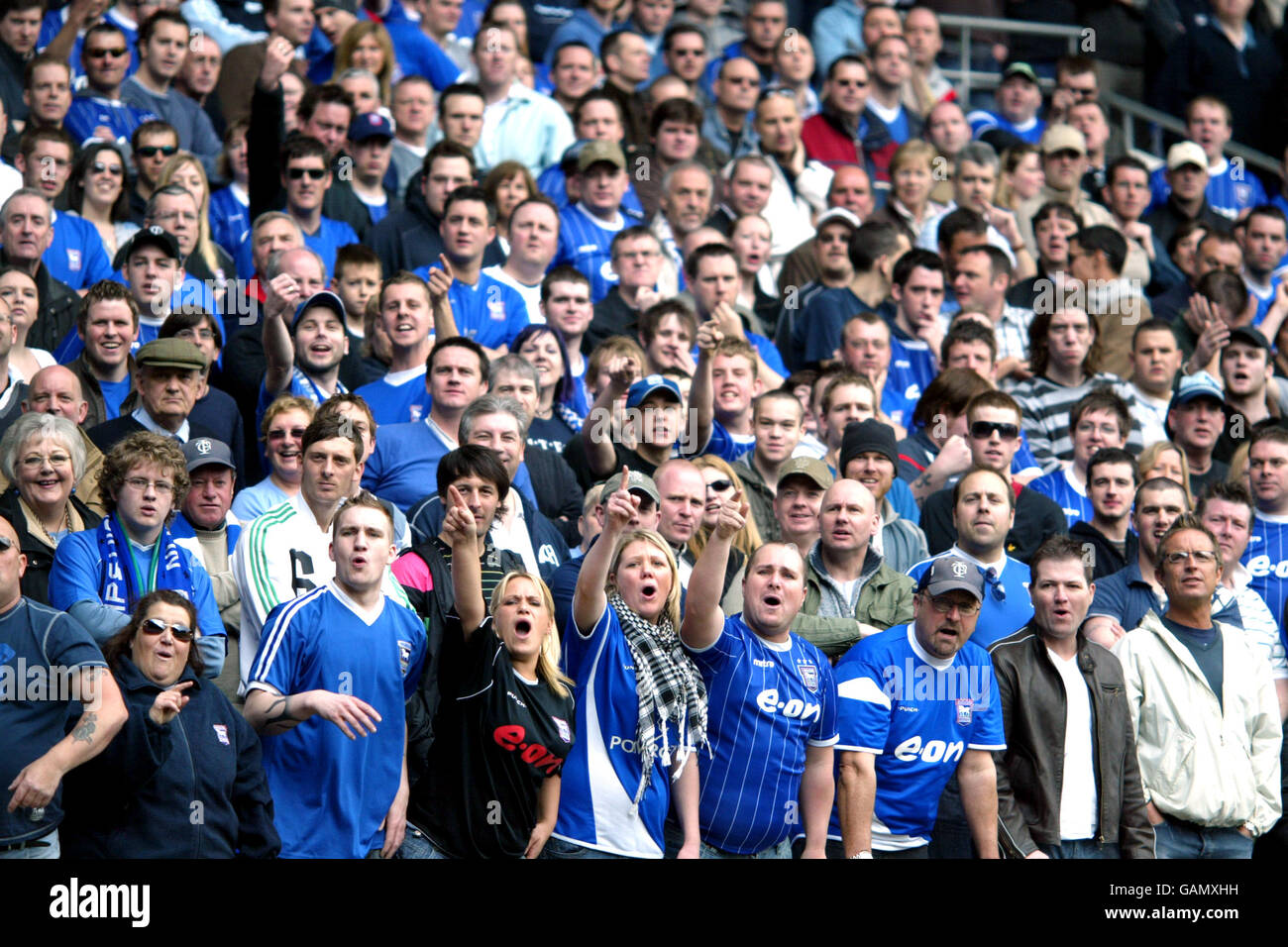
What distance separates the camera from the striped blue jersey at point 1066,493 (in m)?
10.3

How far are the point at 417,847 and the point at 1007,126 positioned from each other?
420 inches

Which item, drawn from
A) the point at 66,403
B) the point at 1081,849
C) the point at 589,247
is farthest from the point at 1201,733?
the point at 589,247

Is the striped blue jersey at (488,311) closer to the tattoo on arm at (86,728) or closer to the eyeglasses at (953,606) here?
the eyeglasses at (953,606)

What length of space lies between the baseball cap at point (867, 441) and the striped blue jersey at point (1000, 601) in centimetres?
63

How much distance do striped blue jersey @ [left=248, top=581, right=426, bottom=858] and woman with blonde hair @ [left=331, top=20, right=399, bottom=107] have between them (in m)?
6.70

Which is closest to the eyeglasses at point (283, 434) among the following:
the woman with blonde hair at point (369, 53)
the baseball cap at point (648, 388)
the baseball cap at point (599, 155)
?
the baseball cap at point (648, 388)

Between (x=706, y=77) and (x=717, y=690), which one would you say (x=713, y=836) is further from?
(x=706, y=77)

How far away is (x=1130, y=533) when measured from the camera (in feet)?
32.9

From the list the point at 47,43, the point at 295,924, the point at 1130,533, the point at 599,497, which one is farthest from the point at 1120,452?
the point at 47,43

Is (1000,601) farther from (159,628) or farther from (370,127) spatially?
(370,127)

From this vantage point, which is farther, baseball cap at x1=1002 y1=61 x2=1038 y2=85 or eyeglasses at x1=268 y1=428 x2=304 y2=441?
baseball cap at x1=1002 y1=61 x2=1038 y2=85

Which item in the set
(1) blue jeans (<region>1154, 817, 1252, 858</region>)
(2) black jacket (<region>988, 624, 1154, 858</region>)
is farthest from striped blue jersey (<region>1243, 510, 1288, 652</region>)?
(2) black jacket (<region>988, 624, 1154, 858</region>)

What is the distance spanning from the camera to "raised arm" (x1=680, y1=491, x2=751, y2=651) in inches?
287

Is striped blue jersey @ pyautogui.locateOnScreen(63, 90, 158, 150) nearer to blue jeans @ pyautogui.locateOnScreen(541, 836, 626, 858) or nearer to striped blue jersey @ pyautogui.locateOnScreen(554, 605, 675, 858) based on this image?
striped blue jersey @ pyautogui.locateOnScreen(554, 605, 675, 858)
